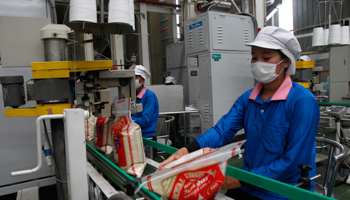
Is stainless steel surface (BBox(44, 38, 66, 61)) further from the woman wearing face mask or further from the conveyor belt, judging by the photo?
the woman wearing face mask

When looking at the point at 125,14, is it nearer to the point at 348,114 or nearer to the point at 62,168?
the point at 62,168

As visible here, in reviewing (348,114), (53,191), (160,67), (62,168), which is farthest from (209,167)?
(160,67)

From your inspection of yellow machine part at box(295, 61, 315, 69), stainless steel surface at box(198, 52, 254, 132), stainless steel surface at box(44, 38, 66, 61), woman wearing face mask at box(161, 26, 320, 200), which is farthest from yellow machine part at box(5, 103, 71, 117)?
yellow machine part at box(295, 61, 315, 69)

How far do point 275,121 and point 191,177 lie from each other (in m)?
0.55

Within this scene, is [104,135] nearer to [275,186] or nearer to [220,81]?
[275,186]

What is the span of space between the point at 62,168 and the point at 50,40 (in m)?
0.78

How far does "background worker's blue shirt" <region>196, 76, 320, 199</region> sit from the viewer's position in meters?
1.08

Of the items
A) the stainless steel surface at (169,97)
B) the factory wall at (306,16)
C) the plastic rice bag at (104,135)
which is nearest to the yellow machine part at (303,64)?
the stainless steel surface at (169,97)

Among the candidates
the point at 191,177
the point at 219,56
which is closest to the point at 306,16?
the point at 219,56

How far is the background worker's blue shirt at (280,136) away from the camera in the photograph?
3.53 ft

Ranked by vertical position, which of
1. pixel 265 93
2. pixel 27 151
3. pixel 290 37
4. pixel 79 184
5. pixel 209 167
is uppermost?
pixel 290 37

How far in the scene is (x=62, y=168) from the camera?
1.51 metres

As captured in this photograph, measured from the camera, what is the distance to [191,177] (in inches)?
33.6

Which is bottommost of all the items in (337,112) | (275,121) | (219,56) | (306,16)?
(337,112)
